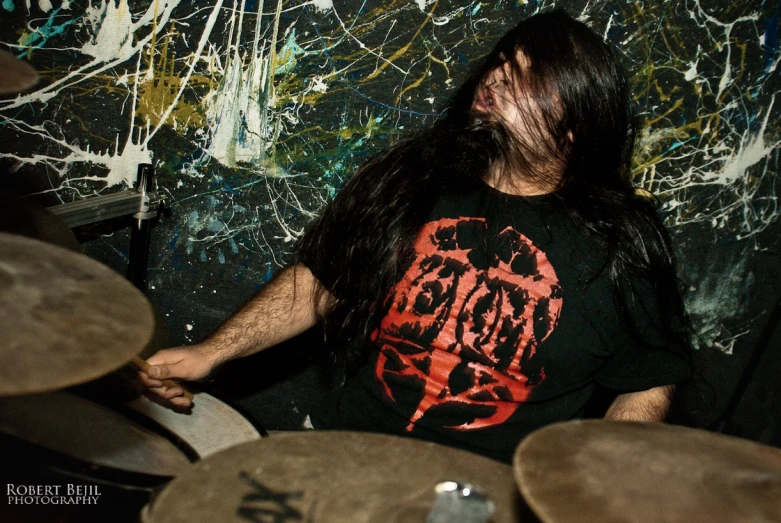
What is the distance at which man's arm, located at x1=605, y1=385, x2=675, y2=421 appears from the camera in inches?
73.8

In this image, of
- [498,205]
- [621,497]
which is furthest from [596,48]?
[621,497]

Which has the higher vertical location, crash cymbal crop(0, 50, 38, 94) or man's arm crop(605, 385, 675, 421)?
crash cymbal crop(0, 50, 38, 94)

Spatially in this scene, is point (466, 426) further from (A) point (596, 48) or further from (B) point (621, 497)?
(A) point (596, 48)

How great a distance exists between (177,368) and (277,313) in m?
0.32

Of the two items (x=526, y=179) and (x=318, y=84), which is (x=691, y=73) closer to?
(x=526, y=179)

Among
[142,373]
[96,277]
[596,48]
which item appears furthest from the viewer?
[596,48]

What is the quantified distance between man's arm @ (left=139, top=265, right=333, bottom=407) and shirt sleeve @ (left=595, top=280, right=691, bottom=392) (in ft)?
2.40

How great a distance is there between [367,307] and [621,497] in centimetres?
101

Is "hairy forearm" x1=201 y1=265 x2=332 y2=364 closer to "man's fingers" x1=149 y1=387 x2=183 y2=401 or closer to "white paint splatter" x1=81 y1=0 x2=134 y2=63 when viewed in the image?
"man's fingers" x1=149 y1=387 x2=183 y2=401

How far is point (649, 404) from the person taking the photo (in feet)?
6.16

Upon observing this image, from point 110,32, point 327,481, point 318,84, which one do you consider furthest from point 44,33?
point 327,481

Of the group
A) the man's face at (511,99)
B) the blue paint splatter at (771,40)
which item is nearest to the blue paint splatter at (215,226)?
the man's face at (511,99)

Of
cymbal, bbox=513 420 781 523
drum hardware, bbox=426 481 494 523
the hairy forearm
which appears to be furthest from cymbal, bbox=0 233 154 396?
the hairy forearm

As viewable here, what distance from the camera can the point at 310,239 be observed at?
2021 millimetres
